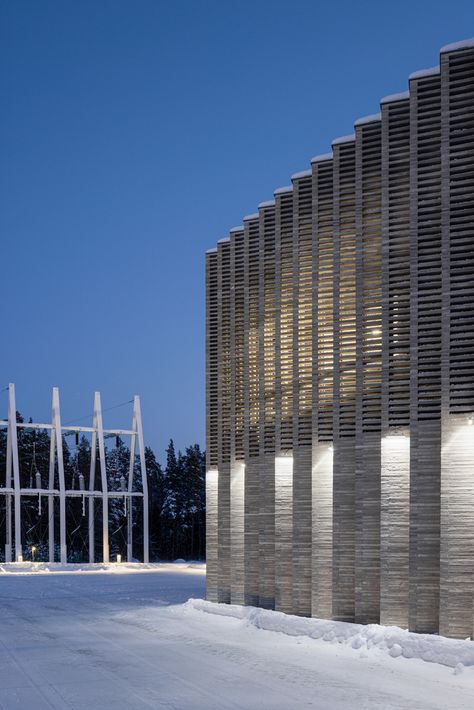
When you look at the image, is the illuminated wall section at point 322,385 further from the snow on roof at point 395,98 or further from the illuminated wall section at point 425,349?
the illuminated wall section at point 425,349

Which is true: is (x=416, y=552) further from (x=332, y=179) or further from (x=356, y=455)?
(x=332, y=179)

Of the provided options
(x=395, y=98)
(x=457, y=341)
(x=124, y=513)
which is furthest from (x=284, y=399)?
(x=124, y=513)

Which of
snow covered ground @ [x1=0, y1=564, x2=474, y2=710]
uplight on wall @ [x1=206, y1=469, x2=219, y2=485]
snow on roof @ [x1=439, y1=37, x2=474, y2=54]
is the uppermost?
snow on roof @ [x1=439, y1=37, x2=474, y2=54]

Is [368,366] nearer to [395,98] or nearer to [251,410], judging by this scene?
[395,98]

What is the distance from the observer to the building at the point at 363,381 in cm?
1347

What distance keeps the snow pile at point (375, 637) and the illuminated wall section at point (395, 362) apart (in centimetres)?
69

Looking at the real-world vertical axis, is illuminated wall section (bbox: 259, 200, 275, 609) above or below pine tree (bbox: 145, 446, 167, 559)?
above

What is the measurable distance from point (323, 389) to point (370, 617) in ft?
13.0

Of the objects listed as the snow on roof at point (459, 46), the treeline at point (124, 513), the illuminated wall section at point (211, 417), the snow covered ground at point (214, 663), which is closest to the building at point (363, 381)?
the snow on roof at point (459, 46)

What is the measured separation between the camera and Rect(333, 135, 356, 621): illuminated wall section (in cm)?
1545

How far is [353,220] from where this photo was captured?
1612cm

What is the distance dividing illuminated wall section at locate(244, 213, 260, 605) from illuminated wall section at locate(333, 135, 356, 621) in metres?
3.26

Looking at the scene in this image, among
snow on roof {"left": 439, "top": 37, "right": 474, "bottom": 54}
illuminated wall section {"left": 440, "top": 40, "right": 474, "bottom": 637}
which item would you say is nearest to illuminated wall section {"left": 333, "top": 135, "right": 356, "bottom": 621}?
illuminated wall section {"left": 440, "top": 40, "right": 474, "bottom": 637}

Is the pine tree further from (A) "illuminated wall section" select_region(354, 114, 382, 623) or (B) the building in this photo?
(A) "illuminated wall section" select_region(354, 114, 382, 623)
